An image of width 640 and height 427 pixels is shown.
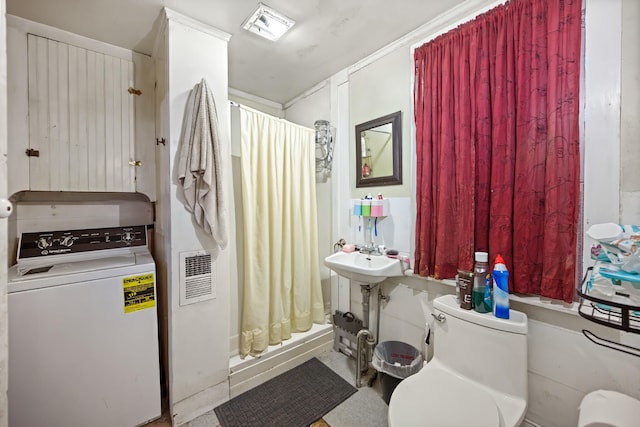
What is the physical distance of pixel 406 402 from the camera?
104cm

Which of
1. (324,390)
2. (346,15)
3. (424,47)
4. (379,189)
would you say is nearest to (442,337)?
(324,390)

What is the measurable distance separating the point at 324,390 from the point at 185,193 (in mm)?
1573

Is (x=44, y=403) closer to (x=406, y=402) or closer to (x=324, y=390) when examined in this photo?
(x=324, y=390)

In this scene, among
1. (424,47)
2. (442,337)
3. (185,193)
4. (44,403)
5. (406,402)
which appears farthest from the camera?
(424,47)

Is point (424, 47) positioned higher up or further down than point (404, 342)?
higher up

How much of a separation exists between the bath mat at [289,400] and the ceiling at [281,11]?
2429 mm

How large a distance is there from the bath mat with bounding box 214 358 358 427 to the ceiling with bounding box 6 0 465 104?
243cm

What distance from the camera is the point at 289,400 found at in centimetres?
160

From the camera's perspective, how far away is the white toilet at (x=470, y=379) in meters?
0.97

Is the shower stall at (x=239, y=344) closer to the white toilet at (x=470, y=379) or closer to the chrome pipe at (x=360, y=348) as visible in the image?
the chrome pipe at (x=360, y=348)

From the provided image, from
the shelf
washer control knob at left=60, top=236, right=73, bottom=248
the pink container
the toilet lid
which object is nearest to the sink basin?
the pink container

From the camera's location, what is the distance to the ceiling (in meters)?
1.42

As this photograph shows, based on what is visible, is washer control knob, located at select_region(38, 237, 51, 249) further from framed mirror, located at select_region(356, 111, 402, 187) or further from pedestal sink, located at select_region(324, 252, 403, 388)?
framed mirror, located at select_region(356, 111, 402, 187)

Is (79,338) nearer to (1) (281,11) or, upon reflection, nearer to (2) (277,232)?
(2) (277,232)
